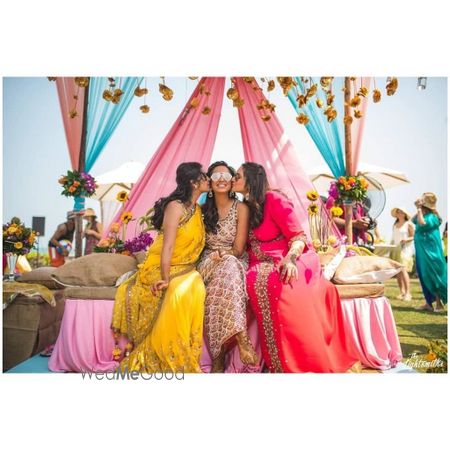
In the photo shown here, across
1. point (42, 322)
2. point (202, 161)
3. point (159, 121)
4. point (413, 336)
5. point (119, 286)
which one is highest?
point (159, 121)

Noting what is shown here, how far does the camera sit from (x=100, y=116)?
4.86 metres

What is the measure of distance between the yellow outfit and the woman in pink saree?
0.39 m

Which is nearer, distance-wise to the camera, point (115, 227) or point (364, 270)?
point (364, 270)

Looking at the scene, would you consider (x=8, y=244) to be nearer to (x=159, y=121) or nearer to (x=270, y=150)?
(x=159, y=121)

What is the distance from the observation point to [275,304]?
3324 millimetres

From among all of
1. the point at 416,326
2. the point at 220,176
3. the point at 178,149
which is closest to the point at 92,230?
the point at 178,149

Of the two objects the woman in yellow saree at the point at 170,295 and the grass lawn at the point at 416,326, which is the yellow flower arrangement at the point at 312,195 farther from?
the grass lawn at the point at 416,326

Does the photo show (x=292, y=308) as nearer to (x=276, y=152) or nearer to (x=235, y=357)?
(x=235, y=357)

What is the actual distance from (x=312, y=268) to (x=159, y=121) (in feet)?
8.37

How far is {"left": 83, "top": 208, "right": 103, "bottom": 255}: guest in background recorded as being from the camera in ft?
20.6

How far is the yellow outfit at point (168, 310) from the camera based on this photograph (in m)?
3.27

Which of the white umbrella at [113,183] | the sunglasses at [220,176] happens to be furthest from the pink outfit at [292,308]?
the white umbrella at [113,183]

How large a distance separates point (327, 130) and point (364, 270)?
1.58 metres
